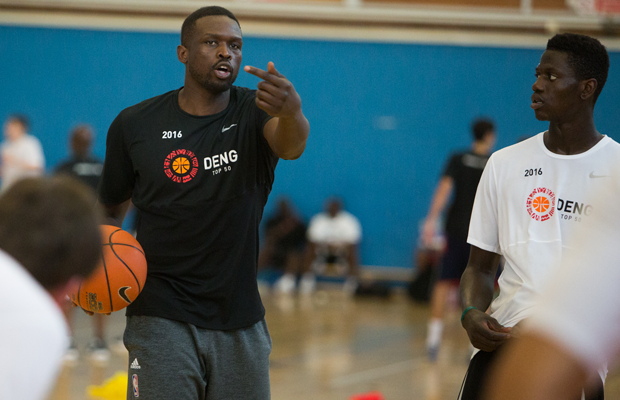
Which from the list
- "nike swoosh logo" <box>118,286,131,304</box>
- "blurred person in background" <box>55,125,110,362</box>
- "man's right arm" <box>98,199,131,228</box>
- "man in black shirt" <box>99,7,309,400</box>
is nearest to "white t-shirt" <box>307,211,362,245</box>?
"blurred person in background" <box>55,125,110,362</box>

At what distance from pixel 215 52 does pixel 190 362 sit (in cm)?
111

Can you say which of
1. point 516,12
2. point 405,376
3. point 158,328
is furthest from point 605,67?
point 516,12

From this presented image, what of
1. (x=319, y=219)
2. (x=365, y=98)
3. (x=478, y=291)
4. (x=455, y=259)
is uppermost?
(x=365, y=98)

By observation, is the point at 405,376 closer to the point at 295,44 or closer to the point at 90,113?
the point at 295,44

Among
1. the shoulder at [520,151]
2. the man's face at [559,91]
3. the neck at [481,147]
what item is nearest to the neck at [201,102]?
the shoulder at [520,151]

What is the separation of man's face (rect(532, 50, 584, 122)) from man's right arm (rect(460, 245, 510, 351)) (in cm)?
52

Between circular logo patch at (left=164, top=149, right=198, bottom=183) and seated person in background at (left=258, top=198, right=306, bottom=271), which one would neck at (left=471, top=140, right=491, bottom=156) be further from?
seated person in background at (left=258, top=198, right=306, bottom=271)

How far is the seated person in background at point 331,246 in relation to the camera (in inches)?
395

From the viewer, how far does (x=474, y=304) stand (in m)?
2.29

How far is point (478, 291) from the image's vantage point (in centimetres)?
231

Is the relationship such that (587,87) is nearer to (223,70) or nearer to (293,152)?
(293,152)

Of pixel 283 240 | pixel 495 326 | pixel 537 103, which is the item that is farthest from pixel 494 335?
pixel 283 240

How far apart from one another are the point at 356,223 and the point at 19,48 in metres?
6.24

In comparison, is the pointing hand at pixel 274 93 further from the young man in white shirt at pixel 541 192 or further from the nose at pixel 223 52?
the young man in white shirt at pixel 541 192
